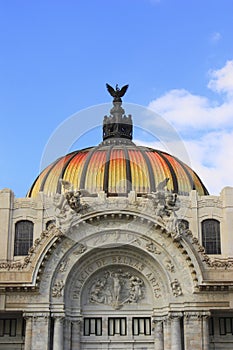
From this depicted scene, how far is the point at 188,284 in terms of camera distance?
45.0m

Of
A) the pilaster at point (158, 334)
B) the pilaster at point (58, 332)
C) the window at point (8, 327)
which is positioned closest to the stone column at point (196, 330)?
the pilaster at point (158, 334)

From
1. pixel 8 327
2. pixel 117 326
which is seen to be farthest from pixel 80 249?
pixel 8 327

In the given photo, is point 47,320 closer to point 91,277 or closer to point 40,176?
point 91,277

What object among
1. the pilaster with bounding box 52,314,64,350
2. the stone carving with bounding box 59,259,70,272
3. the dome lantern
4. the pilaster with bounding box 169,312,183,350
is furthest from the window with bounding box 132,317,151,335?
→ the dome lantern

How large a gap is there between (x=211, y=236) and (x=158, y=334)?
32.7 ft

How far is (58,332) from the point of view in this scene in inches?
1729

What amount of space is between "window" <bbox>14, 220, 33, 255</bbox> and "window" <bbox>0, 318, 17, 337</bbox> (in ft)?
22.5

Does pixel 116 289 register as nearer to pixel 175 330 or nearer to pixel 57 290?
pixel 57 290

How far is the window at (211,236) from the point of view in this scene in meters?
52.5

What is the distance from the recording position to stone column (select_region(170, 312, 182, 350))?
1730 inches

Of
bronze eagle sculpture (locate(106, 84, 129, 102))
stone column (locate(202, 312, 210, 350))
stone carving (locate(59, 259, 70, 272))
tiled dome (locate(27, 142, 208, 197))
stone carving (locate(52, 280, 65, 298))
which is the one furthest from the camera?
bronze eagle sculpture (locate(106, 84, 129, 102))

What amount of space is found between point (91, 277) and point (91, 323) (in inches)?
112

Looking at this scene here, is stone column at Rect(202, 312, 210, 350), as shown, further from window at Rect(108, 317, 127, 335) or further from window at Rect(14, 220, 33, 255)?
window at Rect(14, 220, 33, 255)

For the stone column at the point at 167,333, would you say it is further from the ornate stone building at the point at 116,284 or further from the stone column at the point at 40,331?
the stone column at the point at 40,331
